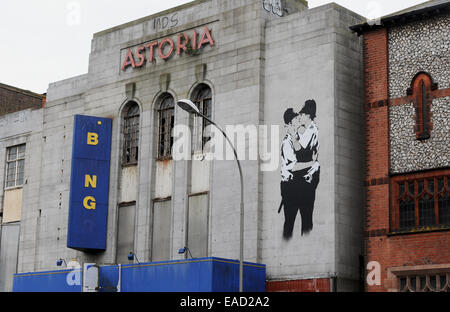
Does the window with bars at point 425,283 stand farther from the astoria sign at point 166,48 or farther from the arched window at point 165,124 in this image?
the astoria sign at point 166,48

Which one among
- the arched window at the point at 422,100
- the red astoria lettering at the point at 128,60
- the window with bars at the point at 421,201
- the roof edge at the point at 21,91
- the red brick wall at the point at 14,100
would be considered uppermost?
the roof edge at the point at 21,91

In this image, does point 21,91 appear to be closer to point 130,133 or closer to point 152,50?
point 130,133

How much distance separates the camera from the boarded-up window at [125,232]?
42312 millimetres

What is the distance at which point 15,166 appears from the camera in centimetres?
5075

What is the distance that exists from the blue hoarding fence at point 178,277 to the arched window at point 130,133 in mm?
6814

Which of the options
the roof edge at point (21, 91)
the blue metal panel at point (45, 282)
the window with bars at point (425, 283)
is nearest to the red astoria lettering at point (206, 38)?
the blue metal panel at point (45, 282)

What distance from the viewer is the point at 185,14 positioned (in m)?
42.4

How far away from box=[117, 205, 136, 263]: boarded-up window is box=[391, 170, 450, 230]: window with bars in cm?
1362

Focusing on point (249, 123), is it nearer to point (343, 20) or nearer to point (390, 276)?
point (343, 20)

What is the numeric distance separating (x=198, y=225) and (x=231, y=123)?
15.6ft

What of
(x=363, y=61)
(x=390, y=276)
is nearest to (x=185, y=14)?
(x=363, y=61)

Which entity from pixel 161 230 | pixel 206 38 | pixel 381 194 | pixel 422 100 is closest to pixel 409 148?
pixel 422 100

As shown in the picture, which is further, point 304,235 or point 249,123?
point 249,123
